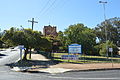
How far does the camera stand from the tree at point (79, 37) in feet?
186

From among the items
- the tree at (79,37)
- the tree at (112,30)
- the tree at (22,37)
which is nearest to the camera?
the tree at (22,37)

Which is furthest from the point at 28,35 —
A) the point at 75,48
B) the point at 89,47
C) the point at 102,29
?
the point at 102,29

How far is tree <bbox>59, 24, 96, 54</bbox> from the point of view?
56844 mm

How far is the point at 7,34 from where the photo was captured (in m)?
28.5

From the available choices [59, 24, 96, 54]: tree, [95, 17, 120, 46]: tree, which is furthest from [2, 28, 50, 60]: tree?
[95, 17, 120, 46]: tree

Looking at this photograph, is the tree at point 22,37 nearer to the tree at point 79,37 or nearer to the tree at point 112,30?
the tree at point 79,37

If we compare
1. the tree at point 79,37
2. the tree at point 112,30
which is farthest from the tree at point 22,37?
the tree at point 112,30

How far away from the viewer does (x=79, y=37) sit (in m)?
57.6

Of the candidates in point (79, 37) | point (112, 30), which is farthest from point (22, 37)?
point (112, 30)

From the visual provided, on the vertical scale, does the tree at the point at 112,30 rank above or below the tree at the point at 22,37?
above

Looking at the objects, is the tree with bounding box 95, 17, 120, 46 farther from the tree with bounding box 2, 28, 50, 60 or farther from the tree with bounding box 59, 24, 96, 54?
the tree with bounding box 2, 28, 50, 60

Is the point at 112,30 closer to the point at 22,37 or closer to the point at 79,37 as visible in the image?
the point at 79,37

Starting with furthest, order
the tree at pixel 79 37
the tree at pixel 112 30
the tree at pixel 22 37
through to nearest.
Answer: the tree at pixel 112 30, the tree at pixel 79 37, the tree at pixel 22 37

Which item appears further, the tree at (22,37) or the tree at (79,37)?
the tree at (79,37)
